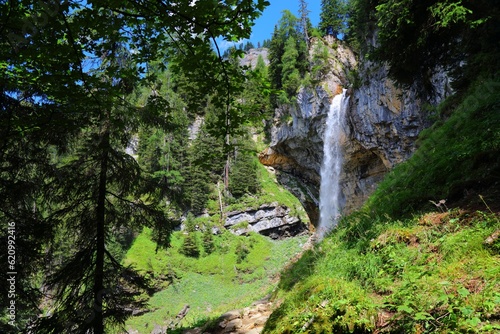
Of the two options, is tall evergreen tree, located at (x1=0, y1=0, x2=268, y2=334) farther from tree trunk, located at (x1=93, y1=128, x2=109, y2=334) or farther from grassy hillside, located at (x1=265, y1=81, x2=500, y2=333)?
grassy hillside, located at (x1=265, y1=81, x2=500, y2=333)

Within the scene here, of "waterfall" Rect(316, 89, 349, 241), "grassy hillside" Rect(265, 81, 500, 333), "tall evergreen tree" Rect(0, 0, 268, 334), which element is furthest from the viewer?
"waterfall" Rect(316, 89, 349, 241)

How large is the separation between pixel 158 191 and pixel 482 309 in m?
5.83

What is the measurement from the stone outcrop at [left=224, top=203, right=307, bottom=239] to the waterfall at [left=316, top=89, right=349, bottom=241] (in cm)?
547

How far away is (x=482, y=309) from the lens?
207 cm

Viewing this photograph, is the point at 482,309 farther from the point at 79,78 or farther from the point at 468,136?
the point at 79,78

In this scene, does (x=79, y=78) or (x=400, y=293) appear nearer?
(x=400, y=293)

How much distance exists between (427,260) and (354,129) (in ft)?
78.6

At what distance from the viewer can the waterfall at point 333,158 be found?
94.2 ft

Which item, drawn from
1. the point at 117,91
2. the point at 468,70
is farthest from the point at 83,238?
the point at 468,70

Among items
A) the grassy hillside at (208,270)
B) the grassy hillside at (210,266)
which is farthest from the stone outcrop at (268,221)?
the grassy hillside at (208,270)

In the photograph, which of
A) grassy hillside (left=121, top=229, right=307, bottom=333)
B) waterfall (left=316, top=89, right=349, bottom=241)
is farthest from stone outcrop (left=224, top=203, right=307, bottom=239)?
waterfall (left=316, top=89, right=349, bottom=241)

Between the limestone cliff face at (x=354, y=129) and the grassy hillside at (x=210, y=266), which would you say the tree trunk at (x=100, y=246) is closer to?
the limestone cliff face at (x=354, y=129)

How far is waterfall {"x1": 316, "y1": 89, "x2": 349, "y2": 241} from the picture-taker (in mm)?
28703

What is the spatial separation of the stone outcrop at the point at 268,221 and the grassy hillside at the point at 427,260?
101 feet
